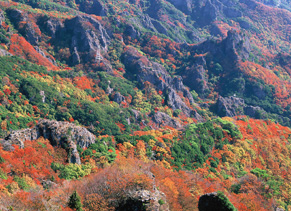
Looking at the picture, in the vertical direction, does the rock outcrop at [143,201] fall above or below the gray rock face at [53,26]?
above

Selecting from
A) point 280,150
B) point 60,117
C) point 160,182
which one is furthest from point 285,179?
point 60,117

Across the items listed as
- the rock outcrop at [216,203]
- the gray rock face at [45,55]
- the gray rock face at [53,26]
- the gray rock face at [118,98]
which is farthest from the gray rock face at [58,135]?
the gray rock face at [53,26]

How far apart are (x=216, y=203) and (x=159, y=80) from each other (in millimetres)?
146676

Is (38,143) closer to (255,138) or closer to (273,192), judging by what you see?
(273,192)

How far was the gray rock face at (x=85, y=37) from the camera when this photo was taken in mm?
181250

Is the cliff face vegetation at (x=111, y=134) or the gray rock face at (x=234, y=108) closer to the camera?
the cliff face vegetation at (x=111, y=134)

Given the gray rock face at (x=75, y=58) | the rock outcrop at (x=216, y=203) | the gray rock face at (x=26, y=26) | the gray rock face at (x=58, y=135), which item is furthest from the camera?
the gray rock face at (x=75, y=58)

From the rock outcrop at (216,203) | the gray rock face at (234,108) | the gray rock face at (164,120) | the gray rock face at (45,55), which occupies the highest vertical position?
the rock outcrop at (216,203)

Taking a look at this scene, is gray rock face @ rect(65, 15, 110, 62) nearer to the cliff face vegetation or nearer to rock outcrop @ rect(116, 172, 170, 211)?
the cliff face vegetation

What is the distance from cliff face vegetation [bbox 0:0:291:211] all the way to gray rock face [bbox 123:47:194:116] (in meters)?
0.83

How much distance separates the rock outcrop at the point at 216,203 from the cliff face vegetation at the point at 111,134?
0.14 m

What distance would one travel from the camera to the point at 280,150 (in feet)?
378

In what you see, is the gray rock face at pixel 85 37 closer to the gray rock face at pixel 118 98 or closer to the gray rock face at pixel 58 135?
the gray rock face at pixel 118 98

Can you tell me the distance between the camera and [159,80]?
183375 millimetres
